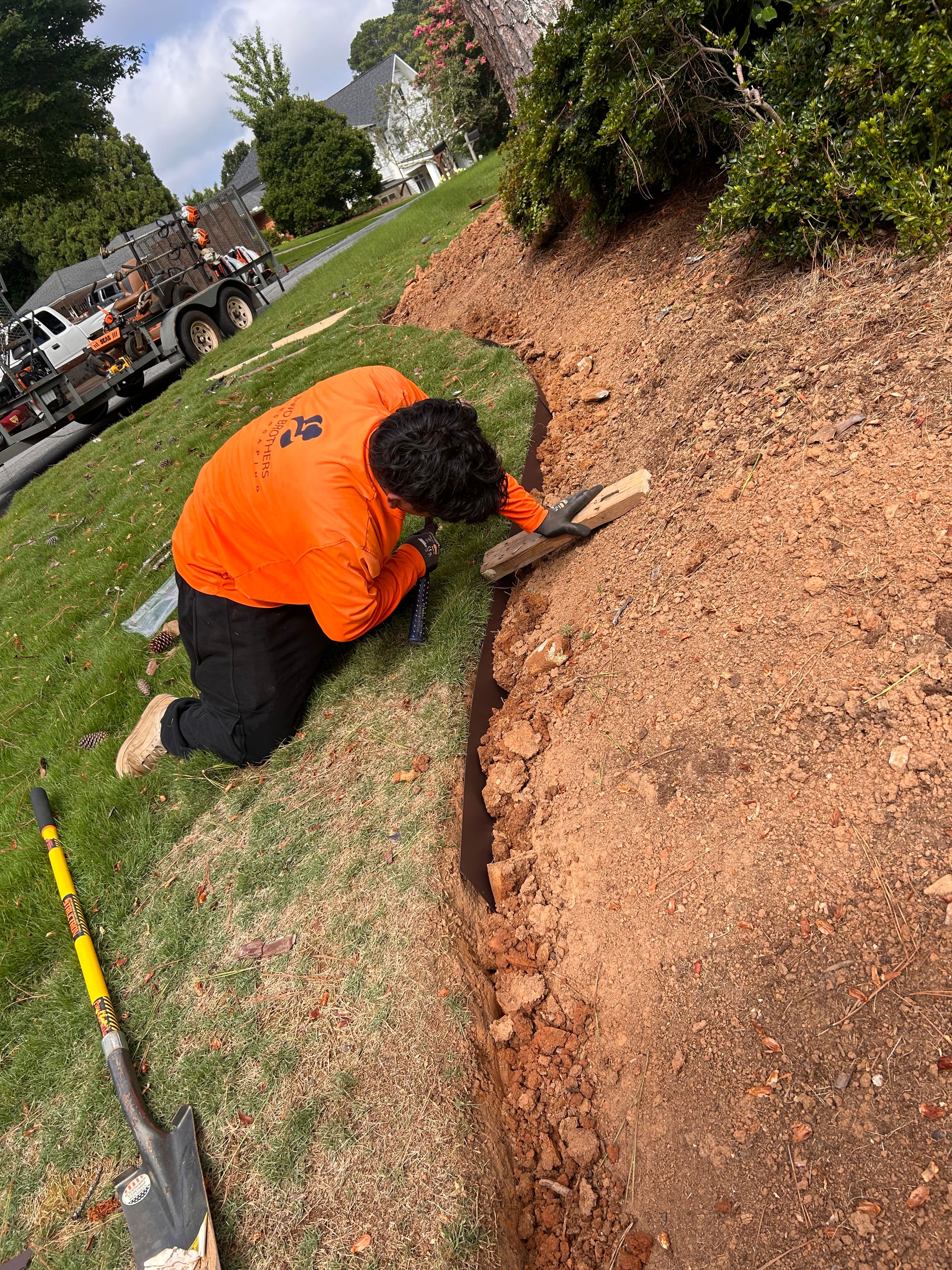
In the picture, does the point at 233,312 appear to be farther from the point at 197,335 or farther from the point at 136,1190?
the point at 136,1190

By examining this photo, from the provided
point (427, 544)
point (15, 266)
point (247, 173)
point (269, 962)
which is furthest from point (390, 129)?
point (269, 962)

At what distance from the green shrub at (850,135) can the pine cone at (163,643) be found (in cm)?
389

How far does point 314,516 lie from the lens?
2.63m

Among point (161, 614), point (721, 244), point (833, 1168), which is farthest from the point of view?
point (161, 614)

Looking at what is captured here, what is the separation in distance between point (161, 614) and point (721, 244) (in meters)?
4.12

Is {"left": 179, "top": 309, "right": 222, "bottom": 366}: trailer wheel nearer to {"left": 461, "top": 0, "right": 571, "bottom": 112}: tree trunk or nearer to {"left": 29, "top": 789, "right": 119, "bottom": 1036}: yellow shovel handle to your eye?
{"left": 461, "top": 0, "right": 571, "bottom": 112}: tree trunk

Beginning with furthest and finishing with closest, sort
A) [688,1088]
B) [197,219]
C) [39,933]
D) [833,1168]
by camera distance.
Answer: [197,219], [39,933], [688,1088], [833,1168]

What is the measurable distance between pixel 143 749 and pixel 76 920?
2.96 feet

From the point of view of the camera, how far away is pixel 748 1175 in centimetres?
159

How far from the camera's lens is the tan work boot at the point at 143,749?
3682 mm

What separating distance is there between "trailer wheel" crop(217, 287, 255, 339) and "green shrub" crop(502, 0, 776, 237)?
8.23 meters

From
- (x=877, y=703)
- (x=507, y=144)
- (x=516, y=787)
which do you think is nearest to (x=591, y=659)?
(x=516, y=787)

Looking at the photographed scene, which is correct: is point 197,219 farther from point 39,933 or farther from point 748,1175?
point 748,1175

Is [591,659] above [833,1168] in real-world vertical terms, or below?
above
